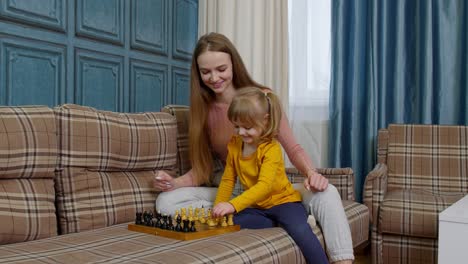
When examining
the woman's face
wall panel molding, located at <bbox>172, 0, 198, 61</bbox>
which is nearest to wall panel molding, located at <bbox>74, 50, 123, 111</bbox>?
wall panel molding, located at <bbox>172, 0, 198, 61</bbox>

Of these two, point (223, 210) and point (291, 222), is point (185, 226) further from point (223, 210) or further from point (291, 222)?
point (291, 222)

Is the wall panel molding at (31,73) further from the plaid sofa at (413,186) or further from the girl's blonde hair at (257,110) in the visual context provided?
the plaid sofa at (413,186)

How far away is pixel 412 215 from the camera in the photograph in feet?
8.00

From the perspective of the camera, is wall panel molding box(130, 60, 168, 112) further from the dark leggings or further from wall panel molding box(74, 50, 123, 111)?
the dark leggings

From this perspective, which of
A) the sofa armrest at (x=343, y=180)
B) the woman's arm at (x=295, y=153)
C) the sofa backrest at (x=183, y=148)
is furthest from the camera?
the sofa armrest at (x=343, y=180)

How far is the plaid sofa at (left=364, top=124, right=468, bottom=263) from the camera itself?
2.45 m

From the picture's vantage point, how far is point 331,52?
336 centimetres

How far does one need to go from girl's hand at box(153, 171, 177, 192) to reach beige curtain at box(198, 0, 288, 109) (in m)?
1.39

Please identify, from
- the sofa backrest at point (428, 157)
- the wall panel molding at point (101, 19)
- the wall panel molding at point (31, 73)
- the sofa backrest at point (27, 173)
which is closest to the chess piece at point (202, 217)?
the sofa backrest at point (27, 173)

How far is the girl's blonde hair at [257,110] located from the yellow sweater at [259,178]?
61 mm

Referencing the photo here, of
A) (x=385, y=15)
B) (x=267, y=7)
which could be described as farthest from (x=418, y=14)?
(x=267, y=7)

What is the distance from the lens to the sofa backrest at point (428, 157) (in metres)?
2.94

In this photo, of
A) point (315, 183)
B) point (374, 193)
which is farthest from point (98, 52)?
point (374, 193)

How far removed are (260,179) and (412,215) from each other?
38.1 inches
